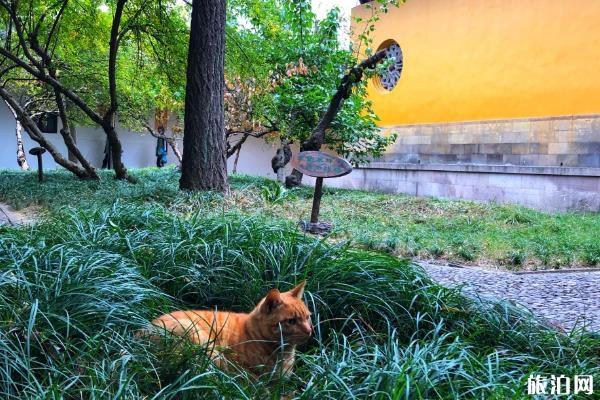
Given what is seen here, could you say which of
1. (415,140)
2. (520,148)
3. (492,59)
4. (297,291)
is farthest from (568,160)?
(297,291)

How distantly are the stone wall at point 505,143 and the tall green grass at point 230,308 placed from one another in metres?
9.28

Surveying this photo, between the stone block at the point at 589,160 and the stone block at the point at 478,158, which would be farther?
the stone block at the point at 478,158

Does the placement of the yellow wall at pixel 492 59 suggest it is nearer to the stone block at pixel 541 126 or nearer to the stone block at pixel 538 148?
the stone block at pixel 541 126

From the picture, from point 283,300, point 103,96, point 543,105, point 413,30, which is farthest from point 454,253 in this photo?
point 103,96

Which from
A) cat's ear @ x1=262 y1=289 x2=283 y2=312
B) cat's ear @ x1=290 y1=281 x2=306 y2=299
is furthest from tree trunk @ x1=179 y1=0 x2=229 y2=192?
cat's ear @ x1=262 y1=289 x2=283 y2=312

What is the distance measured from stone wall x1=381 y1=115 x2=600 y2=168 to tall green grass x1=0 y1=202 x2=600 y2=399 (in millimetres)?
9277

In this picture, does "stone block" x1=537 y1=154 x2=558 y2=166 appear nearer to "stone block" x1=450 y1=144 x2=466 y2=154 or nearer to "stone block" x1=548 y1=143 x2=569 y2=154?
"stone block" x1=548 y1=143 x2=569 y2=154

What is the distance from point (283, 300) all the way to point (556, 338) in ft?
5.38

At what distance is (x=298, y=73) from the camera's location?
43.5ft

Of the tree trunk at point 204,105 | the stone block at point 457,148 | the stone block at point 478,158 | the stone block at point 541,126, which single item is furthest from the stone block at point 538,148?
the tree trunk at point 204,105

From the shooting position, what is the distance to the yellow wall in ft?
37.3

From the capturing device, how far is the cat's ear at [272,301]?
8.53ft

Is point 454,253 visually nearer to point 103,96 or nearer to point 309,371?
point 309,371

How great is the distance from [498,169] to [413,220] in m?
4.34
